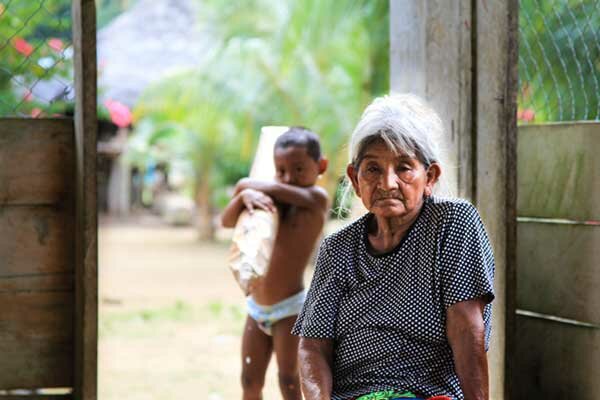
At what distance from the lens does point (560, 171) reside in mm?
2773

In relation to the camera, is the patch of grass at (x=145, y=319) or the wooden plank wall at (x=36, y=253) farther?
the patch of grass at (x=145, y=319)

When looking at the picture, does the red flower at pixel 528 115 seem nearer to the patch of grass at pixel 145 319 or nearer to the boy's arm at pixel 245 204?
the boy's arm at pixel 245 204

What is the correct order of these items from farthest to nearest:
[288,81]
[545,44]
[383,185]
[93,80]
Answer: [288,81] → [545,44] → [93,80] → [383,185]

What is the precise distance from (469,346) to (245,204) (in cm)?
153

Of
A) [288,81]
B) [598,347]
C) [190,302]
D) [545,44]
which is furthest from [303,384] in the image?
[288,81]

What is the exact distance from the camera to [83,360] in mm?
2598

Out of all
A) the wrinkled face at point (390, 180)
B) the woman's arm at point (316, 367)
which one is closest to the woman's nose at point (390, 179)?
the wrinkled face at point (390, 180)

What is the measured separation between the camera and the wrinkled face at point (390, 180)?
215 cm

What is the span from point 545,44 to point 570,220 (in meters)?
0.79

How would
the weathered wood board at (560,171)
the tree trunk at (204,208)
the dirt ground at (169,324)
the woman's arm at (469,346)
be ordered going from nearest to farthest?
the woman's arm at (469,346) → the weathered wood board at (560,171) → the dirt ground at (169,324) → the tree trunk at (204,208)

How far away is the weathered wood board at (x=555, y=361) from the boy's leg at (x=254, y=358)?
126 cm

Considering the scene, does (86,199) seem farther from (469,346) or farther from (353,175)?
(469,346)

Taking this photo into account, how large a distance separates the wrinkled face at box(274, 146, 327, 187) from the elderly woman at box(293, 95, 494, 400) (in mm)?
1328

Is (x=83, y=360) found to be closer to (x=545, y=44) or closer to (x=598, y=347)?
(x=598, y=347)
